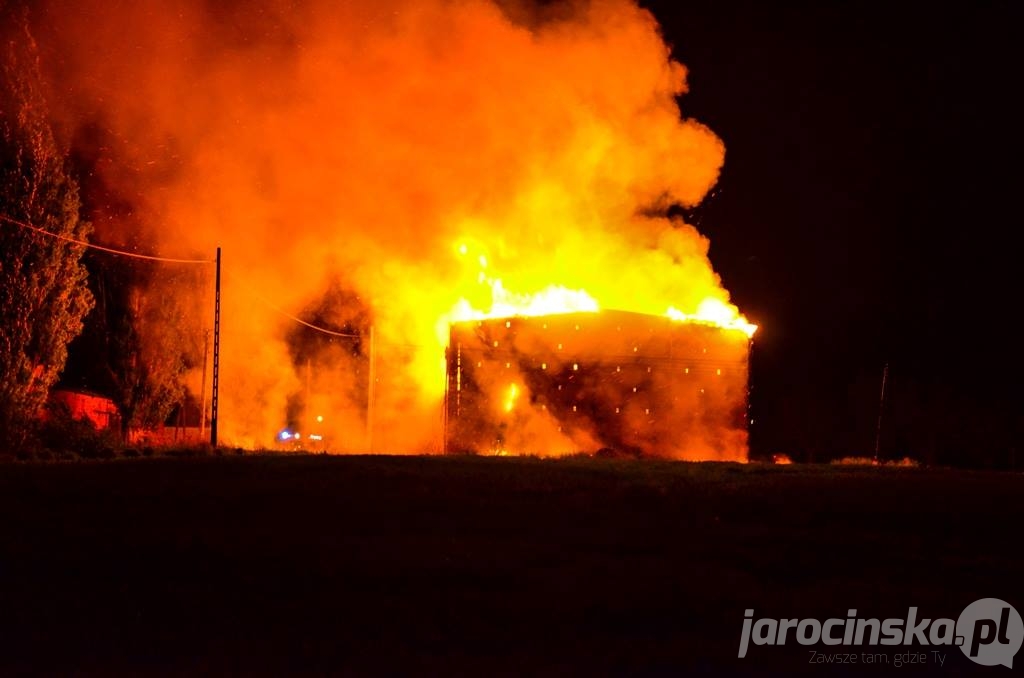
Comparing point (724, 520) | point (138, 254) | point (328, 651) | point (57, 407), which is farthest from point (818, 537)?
point (138, 254)

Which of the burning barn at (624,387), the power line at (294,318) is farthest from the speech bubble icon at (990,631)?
the power line at (294,318)

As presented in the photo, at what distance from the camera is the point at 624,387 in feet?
110

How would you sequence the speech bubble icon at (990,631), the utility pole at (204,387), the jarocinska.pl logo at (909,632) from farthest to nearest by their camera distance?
the utility pole at (204,387), the jarocinska.pl logo at (909,632), the speech bubble icon at (990,631)

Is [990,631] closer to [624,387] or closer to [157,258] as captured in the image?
[624,387]

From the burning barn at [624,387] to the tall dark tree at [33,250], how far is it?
13856 millimetres

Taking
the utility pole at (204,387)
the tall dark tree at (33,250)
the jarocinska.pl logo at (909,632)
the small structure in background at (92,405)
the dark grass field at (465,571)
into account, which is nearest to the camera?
the dark grass field at (465,571)

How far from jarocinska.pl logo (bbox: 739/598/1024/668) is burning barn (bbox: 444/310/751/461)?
81.4ft

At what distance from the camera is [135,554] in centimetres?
1045

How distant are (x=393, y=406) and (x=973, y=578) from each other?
3454 centimetres

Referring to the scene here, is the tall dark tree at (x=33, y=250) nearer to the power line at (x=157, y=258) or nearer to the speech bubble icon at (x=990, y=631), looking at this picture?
the power line at (x=157, y=258)

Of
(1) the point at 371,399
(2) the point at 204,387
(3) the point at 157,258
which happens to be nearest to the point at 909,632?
(3) the point at 157,258

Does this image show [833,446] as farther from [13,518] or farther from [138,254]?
[13,518]

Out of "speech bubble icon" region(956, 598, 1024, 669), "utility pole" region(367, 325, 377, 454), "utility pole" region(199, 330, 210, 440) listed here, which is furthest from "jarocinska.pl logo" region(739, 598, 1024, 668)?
"utility pole" region(199, 330, 210, 440)

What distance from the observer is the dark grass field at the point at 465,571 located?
732 centimetres
